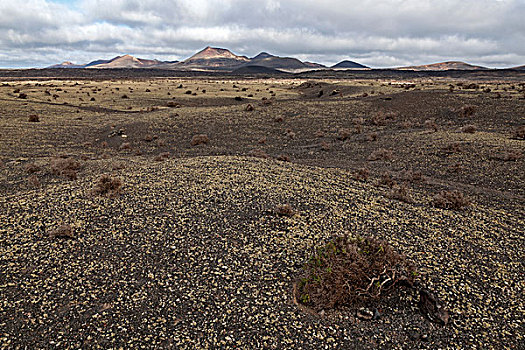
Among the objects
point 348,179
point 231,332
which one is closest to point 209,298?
point 231,332

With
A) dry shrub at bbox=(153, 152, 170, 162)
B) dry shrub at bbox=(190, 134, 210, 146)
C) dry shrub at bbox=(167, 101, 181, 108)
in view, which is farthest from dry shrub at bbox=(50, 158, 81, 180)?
dry shrub at bbox=(167, 101, 181, 108)

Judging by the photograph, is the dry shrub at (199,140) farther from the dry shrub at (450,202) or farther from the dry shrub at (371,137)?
the dry shrub at (450,202)

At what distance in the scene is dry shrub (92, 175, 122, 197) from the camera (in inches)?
381

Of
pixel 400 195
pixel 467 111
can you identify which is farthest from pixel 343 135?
pixel 400 195

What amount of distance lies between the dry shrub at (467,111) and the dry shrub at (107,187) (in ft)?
81.4

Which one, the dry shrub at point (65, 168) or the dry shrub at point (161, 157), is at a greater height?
the dry shrub at point (65, 168)

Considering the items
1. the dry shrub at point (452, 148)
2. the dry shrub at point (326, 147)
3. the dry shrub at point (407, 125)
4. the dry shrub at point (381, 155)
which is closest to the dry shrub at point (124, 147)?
the dry shrub at point (326, 147)

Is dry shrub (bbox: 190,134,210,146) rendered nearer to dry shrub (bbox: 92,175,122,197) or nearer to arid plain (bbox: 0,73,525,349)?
arid plain (bbox: 0,73,525,349)

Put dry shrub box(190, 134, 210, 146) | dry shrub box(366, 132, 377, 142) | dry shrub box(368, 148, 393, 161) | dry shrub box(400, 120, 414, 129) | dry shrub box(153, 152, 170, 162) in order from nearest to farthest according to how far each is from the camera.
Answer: dry shrub box(153, 152, 170, 162)
dry shrub box(368, 148, 393, 161)
dry shrub box(366, 132, 377, 142)
dry shrub box(190, 134, 210, 146)
dry shrub box(400, 120, 414, 129)

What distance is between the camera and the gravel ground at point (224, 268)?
4.90 meters

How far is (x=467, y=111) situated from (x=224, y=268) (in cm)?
2515

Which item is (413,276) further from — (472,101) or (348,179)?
(472,101)

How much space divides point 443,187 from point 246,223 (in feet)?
30.0

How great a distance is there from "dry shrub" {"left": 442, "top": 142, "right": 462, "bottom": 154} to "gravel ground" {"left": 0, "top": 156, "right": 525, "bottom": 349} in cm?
702
